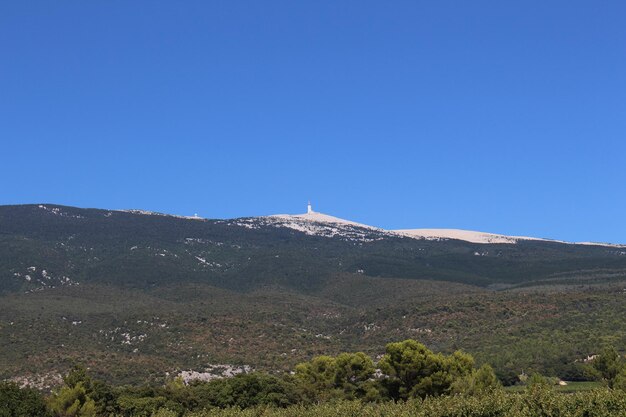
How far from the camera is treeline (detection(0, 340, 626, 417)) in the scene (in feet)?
214

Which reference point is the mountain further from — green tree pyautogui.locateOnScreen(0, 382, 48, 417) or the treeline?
green tree pyautogui.locateOnScreen(0, 382, 48, 417)

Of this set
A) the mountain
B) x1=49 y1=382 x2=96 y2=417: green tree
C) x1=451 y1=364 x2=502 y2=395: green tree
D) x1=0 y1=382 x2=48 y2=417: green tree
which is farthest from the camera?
the mountain

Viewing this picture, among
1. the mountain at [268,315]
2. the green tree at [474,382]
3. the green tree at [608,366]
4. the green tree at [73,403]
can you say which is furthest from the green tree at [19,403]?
the green tree at [608,366]

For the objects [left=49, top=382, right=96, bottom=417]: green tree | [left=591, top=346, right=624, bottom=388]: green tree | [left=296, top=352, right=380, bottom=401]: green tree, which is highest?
[left=591, top=346, right=624, bottom=388]: green tree

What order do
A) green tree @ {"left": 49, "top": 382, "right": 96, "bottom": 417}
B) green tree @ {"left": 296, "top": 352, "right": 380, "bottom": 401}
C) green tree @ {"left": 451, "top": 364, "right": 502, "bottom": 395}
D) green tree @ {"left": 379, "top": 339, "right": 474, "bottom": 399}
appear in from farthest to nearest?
green tree @ {"left": 296, "top": 352, "right": 380, "bottom": 401} < green tree @ {"left": 379, "top": 339, "right": 474, "bottom": 399} < green tree @ {"left": 451, "top": 364, "right": 502, "bottom": 395} < green tree @ {"left": 49, "top": 382, "right": 96, "bottom": 417}

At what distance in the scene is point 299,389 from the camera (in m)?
76.1

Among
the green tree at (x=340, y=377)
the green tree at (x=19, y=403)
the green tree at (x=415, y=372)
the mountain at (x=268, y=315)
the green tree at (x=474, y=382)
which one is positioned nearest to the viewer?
the green tree at (x=19, y=403)

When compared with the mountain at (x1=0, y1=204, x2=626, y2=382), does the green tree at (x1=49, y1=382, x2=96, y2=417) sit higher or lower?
lower

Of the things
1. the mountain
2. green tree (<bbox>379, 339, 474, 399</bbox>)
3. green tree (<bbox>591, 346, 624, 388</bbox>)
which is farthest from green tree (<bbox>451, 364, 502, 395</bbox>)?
the mountain

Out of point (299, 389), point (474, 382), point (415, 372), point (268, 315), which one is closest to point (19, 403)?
point (299, 389)

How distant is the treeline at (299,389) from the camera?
214 feet

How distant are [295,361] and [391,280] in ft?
231

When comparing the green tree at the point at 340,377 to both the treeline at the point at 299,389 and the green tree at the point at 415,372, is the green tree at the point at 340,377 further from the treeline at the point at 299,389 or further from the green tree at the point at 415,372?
the green tree at the point at 415,372

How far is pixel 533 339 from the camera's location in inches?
4493
